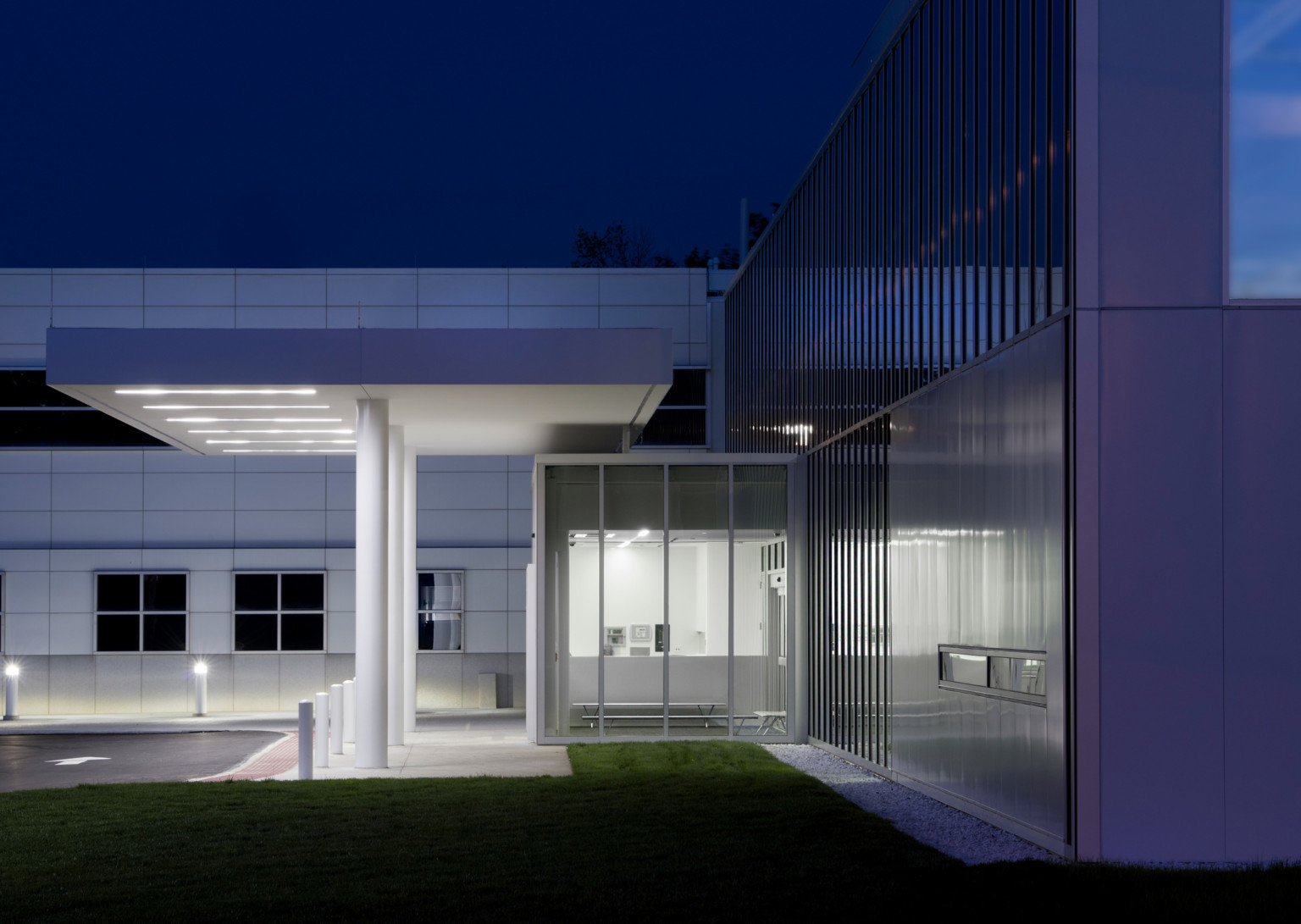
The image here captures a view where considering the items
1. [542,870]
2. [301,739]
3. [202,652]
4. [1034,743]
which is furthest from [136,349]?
[202,652]

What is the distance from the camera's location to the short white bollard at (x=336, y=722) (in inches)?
651

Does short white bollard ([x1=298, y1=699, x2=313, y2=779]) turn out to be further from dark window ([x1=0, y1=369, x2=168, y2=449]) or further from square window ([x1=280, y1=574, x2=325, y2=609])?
dark window ([x1=0, y1=369, x2=168, y2=449])

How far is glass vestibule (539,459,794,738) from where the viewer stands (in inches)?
704

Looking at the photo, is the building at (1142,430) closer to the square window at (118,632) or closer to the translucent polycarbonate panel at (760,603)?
the translucent polycarbonate panel at (760,603)

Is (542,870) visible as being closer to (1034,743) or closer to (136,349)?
(1034,743)

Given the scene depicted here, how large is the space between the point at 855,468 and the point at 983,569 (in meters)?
4.34

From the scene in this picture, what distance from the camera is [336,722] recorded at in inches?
651

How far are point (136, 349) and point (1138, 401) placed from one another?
970 cm

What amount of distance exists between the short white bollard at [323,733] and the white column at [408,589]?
8.17ft

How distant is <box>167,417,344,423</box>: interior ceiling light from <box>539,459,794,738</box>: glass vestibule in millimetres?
2883

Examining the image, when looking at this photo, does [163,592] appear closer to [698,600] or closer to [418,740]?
[418,740]

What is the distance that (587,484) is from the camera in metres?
18.1

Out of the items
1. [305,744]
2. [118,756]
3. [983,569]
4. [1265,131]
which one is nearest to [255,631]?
[118,756]

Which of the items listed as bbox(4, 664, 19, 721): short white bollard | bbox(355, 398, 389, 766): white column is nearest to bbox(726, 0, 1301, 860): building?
bbox(355, 398, 389, 766): white column
